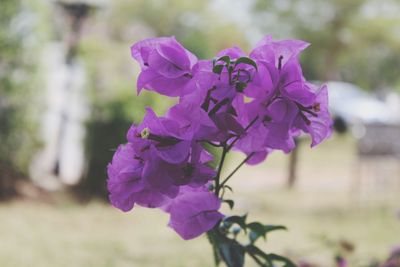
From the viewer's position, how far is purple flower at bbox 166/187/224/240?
0.82 meters

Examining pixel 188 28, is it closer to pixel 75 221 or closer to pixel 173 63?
pixel 75 221

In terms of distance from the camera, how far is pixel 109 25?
3067 centimetres

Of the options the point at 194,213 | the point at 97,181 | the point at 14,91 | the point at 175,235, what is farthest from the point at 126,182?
the point at 97,181

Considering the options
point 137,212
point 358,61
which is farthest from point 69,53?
point 358,61

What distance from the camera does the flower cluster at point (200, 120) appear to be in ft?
2.59

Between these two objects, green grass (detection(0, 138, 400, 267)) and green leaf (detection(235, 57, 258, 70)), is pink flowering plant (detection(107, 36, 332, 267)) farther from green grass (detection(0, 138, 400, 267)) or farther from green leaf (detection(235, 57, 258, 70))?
green grass (detection(0, 138, 400, 267))

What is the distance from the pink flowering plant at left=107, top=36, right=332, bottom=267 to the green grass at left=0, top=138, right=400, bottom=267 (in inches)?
78.7

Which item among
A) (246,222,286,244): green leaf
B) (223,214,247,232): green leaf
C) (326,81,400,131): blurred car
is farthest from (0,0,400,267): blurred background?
(326,81,400,131): blurred car

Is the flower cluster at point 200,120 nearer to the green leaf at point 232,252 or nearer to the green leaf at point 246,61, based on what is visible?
the green leaf at point 246,61

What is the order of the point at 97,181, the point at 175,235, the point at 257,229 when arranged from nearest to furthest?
the point at 257,229
the point at 175,235
the point at 97,181

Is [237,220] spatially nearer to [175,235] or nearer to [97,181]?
[175,235]

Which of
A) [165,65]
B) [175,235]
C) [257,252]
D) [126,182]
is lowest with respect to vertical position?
[175,235]

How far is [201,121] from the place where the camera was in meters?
0.79

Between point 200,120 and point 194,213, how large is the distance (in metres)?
0.12
